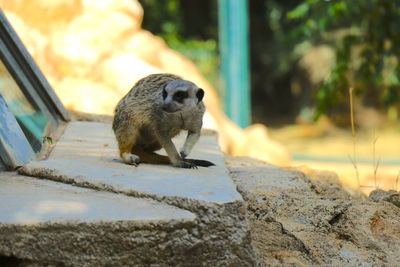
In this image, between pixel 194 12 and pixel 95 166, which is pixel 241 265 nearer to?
pixel 95 166

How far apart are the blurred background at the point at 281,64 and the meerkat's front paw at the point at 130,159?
1569 millimetres

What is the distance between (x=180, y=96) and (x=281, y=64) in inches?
383

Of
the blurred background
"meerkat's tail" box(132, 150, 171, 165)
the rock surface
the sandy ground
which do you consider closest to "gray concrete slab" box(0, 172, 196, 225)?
the rock surface

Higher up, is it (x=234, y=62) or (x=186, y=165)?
(x=186, y=165)

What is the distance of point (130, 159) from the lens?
403 cm

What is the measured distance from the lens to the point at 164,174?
360cm

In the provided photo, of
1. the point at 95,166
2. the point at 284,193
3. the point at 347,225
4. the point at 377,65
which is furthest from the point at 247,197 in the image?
the point at 377,65

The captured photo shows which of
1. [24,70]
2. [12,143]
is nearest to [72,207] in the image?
[12,143]

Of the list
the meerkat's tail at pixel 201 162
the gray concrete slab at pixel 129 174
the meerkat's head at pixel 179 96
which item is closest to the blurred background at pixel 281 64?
the meerkat's tail at pixel 201 162

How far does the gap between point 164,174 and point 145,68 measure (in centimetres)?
457

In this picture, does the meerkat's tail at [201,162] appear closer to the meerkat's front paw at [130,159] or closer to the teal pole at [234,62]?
the meerkat's front paw at [130,159]

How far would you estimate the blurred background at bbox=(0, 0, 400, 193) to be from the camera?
7.66 meters

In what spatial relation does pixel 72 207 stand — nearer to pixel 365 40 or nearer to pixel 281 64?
pixel 365 40

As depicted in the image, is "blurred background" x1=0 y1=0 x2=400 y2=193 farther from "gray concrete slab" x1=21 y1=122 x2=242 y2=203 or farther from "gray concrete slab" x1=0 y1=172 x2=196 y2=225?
"gray concrete slab" x1=0 y1=172 x2=196 y2=225
